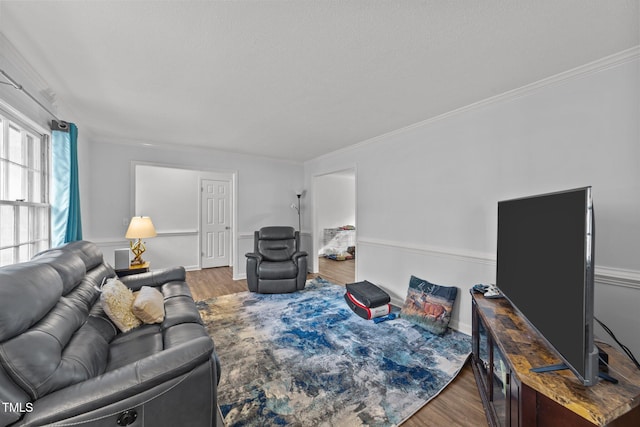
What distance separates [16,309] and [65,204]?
1834mm

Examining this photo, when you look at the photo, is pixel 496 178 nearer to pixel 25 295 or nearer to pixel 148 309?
pixel 148 309

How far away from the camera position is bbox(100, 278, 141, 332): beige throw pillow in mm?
1698

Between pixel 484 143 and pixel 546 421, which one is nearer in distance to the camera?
pixel 546 421

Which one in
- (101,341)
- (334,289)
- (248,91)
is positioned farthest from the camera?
(334,289)

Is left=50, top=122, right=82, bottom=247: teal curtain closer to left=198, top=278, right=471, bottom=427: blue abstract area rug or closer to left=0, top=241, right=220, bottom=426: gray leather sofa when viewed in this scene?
left=0, top=241, right=220, bottom=426: gray leather sofa

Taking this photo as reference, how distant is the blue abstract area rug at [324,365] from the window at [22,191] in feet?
5.59

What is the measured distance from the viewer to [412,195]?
314 centimetres

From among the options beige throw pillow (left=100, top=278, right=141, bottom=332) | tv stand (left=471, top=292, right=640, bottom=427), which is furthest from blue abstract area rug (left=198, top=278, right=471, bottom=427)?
beige throw pillow (left=100, top=278, right=141, bottom=332)

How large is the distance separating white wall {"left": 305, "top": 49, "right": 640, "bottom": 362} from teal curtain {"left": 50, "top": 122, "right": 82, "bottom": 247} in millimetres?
3399

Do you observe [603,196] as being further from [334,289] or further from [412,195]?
[334,289]

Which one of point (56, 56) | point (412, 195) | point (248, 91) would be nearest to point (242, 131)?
point (248, 91)

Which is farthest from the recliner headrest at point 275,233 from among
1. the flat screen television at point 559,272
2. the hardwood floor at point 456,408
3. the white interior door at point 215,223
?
the flat screen television at point 559,272

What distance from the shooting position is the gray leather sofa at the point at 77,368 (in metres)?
0.88

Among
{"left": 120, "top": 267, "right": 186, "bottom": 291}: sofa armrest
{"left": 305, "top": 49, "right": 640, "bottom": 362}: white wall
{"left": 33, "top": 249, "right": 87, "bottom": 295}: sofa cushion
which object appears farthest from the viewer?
{"left": 120, "top": 267, "right": 186, "bottom": 291}: sofa armrest
